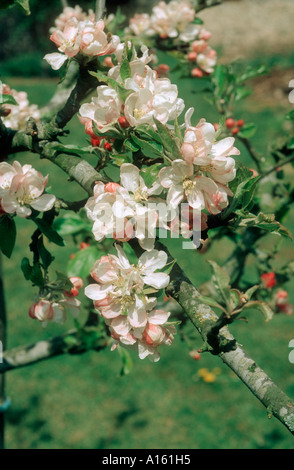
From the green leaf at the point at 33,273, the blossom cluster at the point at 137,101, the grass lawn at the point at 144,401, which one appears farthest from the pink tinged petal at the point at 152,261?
the grass lawn at the point at 144,401

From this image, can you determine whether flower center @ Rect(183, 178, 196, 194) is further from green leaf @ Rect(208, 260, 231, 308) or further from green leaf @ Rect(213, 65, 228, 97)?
green leaf @ Rect(213, 65, 228, 97)

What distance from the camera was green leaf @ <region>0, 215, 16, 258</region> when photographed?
3.68 ft

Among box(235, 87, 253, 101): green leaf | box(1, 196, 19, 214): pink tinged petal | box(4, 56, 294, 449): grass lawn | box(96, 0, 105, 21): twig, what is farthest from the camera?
box(4, 56, 294, 449): grass lawn

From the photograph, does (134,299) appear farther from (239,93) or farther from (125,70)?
(239,93)

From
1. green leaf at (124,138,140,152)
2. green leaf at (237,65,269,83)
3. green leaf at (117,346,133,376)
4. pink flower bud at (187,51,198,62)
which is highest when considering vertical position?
green leaf at (124,138,140,152)

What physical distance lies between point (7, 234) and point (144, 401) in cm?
290

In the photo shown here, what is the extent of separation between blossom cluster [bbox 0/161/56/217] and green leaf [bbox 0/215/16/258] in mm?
37

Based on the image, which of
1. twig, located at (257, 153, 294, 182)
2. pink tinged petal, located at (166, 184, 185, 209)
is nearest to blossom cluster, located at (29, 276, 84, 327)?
pink tinged petal, located at (166, 184, 185, 209)

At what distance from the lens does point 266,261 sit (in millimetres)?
2189

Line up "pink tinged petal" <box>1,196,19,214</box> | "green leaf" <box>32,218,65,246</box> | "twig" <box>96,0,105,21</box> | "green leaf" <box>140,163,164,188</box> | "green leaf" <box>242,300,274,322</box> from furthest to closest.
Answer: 1. "twig" <box>96,0,105,21</box>
2. "green leaf" <box>32,218,65,246</box>
3. "pink tinged petal" <box>1,196,19,214</box>
4. "green leaf" <box>140,163,164,188</box>
5. "green leaf" <box>242,300,274,322</box>

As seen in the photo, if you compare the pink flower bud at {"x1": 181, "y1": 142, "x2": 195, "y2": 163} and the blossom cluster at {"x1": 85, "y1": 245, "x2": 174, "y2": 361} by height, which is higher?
→ the pink flower bud at {"x1": 181, "y1": 142, "x2": 195, "y2": 163}

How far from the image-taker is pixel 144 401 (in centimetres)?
377
